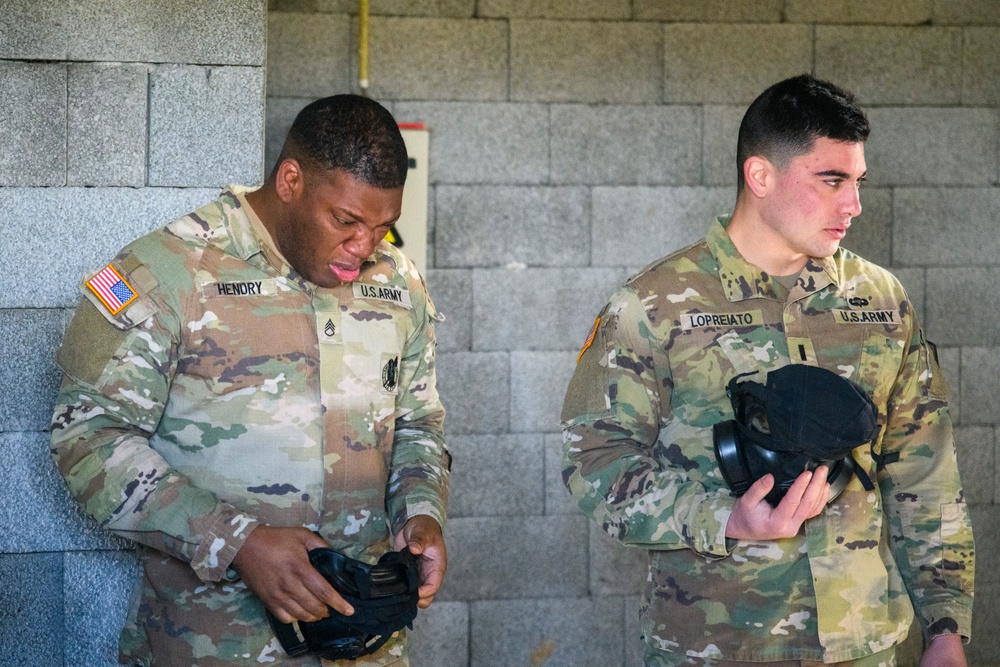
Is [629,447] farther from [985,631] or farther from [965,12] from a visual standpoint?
[965,12]

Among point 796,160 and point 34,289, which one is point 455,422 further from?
point 796,160

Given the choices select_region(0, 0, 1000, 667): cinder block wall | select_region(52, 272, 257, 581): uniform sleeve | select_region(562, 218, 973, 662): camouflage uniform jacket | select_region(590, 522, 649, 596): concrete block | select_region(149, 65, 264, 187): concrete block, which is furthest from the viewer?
select_region(590, 522, 649, 596): concrete block

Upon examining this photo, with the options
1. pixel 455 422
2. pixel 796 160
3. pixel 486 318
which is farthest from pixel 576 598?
pixel 796 160

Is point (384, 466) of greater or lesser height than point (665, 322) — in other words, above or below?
below

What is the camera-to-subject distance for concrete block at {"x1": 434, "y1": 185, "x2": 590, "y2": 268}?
3721 mm

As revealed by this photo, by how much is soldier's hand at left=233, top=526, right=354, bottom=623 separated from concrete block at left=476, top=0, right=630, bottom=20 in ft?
7.21

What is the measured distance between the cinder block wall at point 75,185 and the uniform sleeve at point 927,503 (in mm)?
1587

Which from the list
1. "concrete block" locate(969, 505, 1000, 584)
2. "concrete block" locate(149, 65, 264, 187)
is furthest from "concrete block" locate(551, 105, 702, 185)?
"concrete block" locate(969, 505, 1000, 584)

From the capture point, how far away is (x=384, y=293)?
2348mm

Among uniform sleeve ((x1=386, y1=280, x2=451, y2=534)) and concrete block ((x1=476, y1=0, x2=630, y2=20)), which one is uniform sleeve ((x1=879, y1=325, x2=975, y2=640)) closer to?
uniform sleeve ((x1=386, y1=280, x2=451, y2=534))

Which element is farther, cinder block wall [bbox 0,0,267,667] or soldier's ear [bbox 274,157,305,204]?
cinder block wall [bbox 0,0,267,667]

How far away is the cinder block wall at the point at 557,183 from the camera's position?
3709 millimetres

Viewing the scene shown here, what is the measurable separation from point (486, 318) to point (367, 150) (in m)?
1.62

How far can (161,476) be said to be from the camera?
80.6 inches
